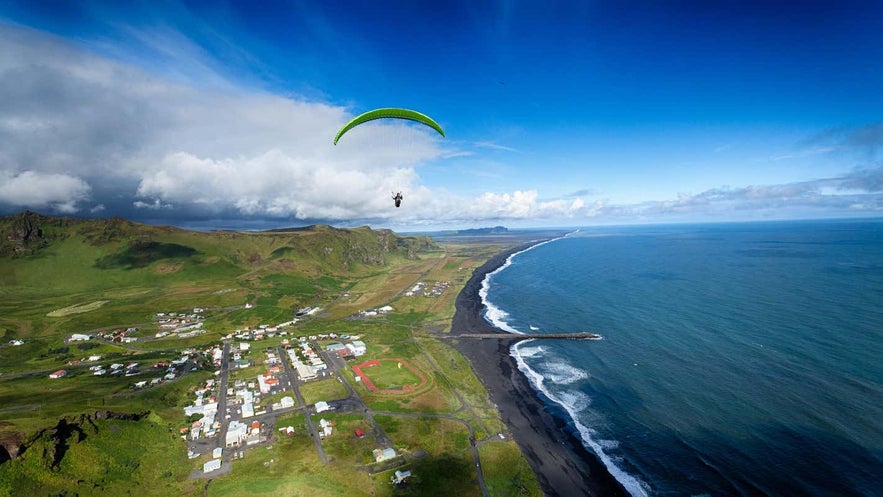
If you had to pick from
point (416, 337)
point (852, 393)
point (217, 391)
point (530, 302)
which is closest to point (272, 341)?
point (217, 391)

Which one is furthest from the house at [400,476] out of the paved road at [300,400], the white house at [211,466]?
the white house at [211,466]

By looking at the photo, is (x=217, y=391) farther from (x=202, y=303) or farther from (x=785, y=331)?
(x=785, y=331)

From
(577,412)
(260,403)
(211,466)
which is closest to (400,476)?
(211,466)

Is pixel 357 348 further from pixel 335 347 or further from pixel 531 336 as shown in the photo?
pixel 531 336

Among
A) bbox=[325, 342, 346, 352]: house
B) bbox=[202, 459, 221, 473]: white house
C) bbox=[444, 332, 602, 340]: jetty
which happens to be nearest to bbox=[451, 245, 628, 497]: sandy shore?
bbox=[444, 332, 602, 340]: jetty

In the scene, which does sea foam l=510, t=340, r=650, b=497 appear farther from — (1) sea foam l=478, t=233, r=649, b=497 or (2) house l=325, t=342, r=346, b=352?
(2) house l=325, t=342, r=346, b=352
